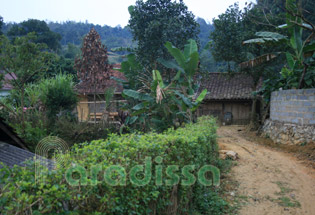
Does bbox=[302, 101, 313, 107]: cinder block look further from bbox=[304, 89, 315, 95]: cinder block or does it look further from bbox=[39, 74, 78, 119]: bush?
bbox=[39, 74, 78, 119]: bush

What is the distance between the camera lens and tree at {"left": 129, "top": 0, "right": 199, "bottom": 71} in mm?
13383

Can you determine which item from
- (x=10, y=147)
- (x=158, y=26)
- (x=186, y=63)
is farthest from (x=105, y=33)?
(x=10, y=147)

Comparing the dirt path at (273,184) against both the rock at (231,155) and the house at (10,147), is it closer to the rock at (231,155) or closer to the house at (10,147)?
the rock at (231,155)

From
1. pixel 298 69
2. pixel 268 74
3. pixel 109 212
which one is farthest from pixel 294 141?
pixel 109 212

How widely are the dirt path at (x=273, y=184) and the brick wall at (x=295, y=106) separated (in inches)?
59.0

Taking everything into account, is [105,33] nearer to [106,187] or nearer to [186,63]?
[186,63]

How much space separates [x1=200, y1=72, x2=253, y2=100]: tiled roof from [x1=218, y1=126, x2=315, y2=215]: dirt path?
34.7ft

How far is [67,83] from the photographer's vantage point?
12.5 m

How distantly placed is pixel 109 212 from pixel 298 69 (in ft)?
35.8

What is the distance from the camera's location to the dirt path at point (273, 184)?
17.6 ft

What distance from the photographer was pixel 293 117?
10602 millimetres

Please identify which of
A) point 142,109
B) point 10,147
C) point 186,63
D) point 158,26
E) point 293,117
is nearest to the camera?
point 10,147

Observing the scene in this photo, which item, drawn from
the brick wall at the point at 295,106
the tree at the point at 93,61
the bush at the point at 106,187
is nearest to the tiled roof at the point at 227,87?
the brick wall at the point at 295,106

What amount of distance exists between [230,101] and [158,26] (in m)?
9.73
